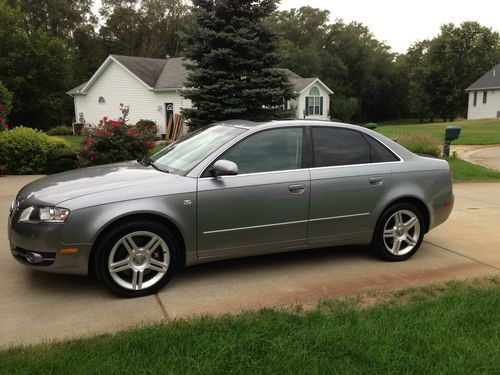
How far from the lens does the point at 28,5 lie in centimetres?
4806

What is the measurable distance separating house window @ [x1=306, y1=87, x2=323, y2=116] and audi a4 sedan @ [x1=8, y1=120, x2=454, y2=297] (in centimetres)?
3354

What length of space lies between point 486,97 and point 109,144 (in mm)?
51252

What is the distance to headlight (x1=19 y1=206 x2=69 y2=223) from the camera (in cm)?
399

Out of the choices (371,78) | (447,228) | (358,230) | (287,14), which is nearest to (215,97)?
(447,228)

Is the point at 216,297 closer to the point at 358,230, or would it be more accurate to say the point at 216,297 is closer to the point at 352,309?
the point at 352,309

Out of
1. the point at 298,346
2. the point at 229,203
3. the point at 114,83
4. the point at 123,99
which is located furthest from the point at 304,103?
the point at 298,346

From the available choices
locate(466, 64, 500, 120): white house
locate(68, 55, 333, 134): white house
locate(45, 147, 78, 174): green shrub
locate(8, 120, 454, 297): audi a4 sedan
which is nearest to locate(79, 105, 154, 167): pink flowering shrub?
locate(45, 147, 78, 174): green shrub

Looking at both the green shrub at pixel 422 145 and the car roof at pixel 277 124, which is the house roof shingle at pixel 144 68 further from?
the car roof at pixel 277 124

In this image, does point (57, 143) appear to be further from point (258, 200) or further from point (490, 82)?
point (490, 82)

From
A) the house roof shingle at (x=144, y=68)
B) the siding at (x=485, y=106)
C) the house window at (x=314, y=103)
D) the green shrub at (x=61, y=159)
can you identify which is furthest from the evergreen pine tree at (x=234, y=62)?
the siding at (x=485, y=106)

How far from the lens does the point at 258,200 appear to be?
15.1ft

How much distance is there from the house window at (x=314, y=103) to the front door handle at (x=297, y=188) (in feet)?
113

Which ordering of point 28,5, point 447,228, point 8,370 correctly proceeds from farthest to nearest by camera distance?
point 28,5 < point 447,228 < point 8,370

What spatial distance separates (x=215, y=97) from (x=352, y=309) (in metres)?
11.1
